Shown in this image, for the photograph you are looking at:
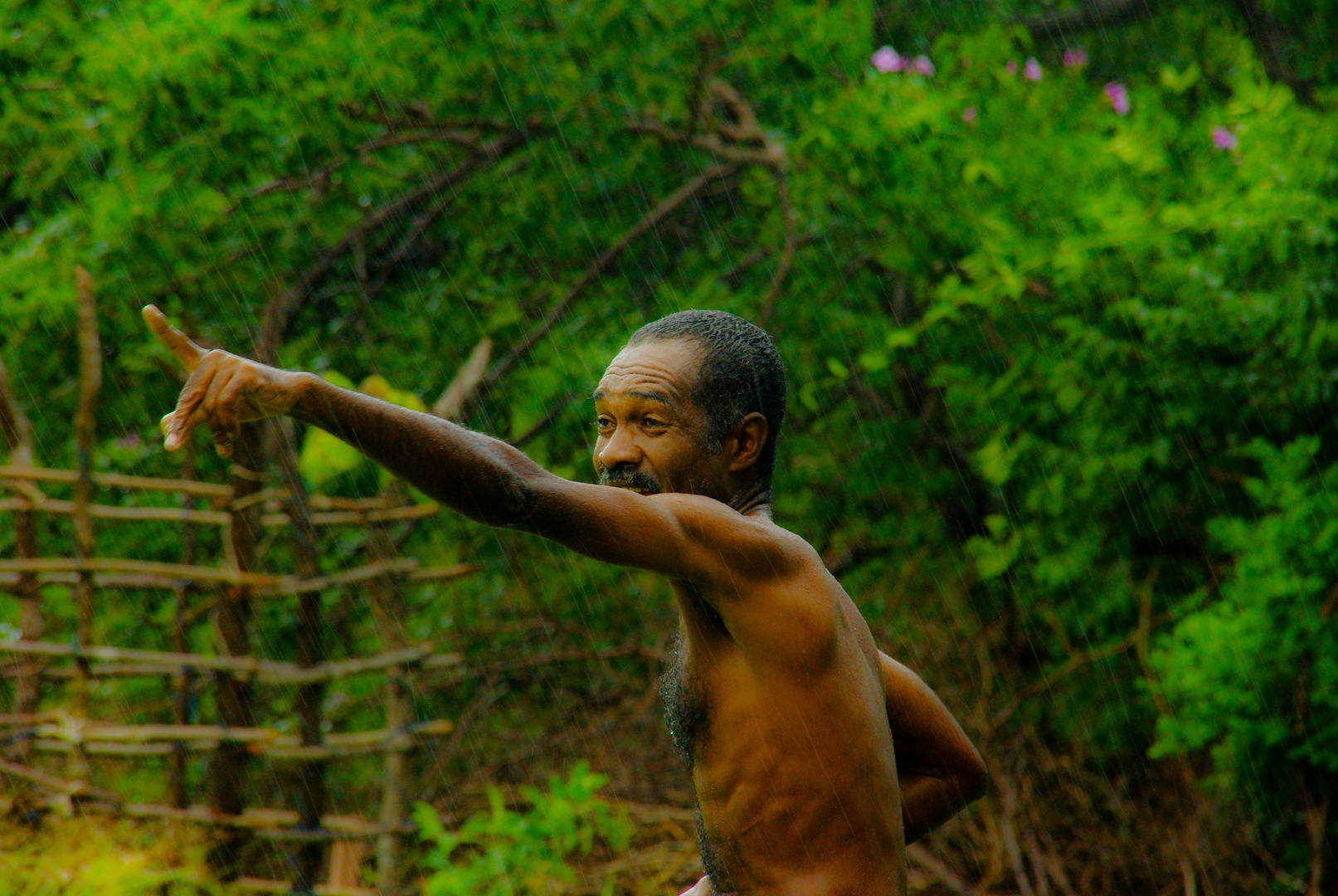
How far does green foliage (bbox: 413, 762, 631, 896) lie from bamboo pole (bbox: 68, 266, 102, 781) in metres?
1.52

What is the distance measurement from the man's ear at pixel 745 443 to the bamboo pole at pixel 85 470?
3683 mm

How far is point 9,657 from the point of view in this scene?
5930 millimetres

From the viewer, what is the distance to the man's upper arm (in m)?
1.86

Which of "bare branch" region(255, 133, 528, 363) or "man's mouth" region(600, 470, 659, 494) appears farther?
"bare branch" region(255, 133, 528, 363)

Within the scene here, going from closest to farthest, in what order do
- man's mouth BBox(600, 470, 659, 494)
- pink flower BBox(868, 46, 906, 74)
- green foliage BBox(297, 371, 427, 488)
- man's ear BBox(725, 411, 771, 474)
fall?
1. man's mouth BBox(600, 470, 659, 494)
2. man's ear BBox(725, 411, 771, 474)
3. green foliage BBox(297, 371, 427, 488)
4. pink flower BBox(868, 46, 906, 74)

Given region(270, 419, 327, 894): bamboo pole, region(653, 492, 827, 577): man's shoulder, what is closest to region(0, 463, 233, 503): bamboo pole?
region(270, 419, 327, 894): bamboo pole

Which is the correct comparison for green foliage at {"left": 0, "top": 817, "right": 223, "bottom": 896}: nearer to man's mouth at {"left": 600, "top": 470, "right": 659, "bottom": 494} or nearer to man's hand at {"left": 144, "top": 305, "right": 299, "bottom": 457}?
man's mouth at {"left": 600, "top": 470, "right": 659, "bottom": 494}

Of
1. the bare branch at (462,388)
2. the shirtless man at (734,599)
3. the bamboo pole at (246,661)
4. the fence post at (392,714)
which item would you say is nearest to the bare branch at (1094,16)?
the bare branch at (462,388)

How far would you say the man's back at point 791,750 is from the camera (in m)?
2.13

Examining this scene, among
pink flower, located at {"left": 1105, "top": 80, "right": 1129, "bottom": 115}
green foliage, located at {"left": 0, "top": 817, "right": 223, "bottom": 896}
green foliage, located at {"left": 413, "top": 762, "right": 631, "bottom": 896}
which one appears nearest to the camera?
green foliage, located at {"left": 0, "top": 817, "right": 223, "bottom": 896}

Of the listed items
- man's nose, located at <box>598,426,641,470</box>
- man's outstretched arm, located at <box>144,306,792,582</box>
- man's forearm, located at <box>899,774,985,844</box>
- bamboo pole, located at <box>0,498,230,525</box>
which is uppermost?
man's outstretched arm, located at <box>144,306,792,582</box>

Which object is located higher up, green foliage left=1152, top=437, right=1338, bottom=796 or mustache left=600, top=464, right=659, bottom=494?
mustache left=600, top=464, right=659, bottom=494

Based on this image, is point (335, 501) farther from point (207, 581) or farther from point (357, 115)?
point (357, 115)

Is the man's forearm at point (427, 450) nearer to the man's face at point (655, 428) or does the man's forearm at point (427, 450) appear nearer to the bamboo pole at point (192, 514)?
the man's face at point (655, 428)
